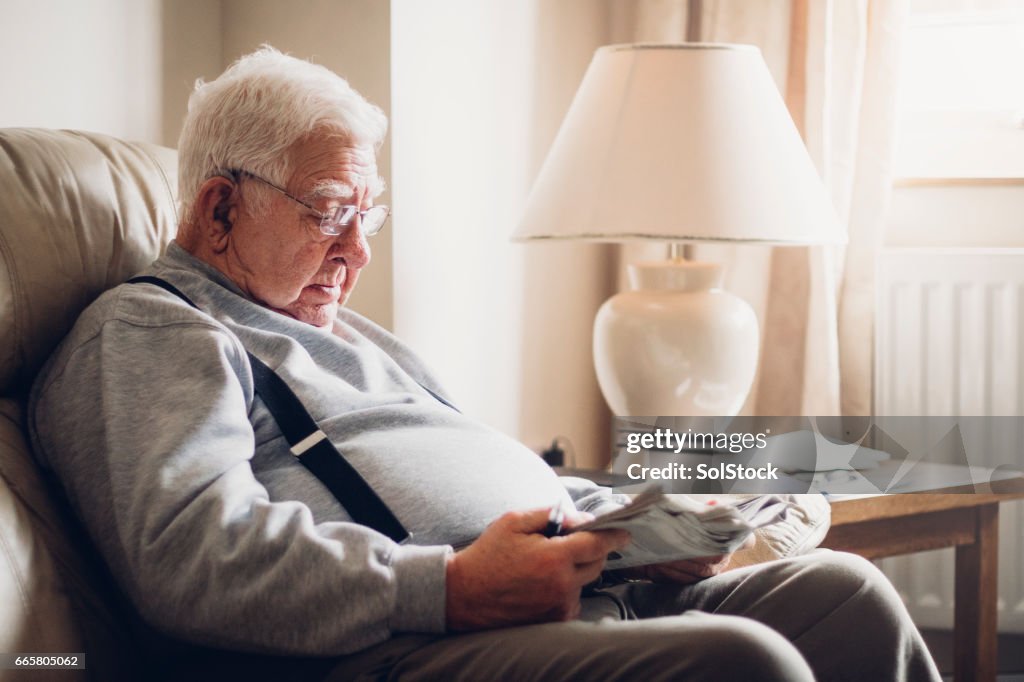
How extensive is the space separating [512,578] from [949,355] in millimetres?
1647

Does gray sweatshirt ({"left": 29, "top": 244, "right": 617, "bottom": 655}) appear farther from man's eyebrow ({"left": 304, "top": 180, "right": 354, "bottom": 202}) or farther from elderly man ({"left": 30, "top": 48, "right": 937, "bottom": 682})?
man's eyebrow ({"left": 304, "top": 180, "right": 354, "bottom": 202})

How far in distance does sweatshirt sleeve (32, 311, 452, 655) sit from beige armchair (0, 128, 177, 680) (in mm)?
45

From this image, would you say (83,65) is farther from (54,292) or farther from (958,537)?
(958,537)

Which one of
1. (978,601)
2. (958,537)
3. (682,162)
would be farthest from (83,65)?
(978,601)

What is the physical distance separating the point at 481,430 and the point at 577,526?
0.27 meters

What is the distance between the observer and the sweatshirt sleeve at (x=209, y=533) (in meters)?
0.92

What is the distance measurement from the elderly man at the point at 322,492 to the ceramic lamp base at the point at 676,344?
17.3 inches

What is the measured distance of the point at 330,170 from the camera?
1235 millimetres

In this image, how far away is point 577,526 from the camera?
3.34 feet

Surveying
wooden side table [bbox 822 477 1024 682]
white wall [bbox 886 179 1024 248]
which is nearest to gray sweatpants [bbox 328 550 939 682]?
wooden side table [bbox 822 477 1024 682]

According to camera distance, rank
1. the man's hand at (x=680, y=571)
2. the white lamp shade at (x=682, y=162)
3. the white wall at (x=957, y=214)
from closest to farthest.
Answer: the man's hand at (x=680, y=571)
the white lamp shade at (x=682, y=162)
the white wall at (x=957, y=214)

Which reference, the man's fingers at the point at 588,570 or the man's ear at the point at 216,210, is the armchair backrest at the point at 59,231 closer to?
the man's ear at the point at 216,210

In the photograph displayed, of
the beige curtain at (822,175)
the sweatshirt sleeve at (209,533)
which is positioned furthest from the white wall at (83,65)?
the beige curtain at (822,175)

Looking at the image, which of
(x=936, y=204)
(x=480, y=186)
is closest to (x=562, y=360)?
(x=480, y=186)
